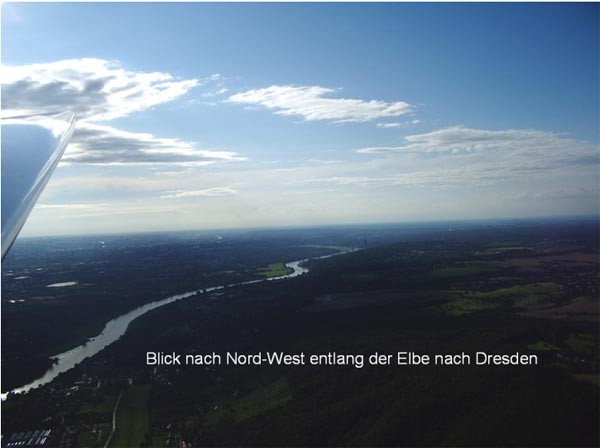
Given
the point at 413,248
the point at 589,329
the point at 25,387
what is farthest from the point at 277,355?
the point at 413,248

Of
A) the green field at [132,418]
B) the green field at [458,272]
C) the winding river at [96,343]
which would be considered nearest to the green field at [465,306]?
the green field at [458,272]

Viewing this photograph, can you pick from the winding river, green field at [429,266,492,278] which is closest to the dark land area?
green field at [429,266,492,278]

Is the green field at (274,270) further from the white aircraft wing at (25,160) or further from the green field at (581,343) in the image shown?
the white aircraft wing at (25,160)

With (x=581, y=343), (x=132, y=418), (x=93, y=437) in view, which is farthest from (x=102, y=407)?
(x=581, y=343)

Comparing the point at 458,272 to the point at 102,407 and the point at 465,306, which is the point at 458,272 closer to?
the point at 465,306

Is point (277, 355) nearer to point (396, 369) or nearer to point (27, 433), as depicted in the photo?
point (396, 369)

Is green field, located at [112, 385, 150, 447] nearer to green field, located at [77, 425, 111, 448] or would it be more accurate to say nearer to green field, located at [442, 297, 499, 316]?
green field, located at [77, 425, 111, 448]
